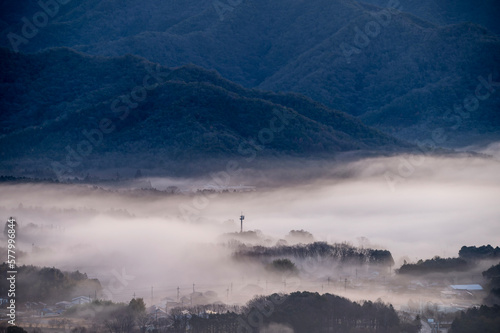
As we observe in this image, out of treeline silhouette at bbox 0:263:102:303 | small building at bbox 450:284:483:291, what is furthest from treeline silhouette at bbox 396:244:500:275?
treeline silhouette at bbox 0:263:102:303

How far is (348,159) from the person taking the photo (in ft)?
345

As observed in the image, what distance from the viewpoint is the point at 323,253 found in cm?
6506

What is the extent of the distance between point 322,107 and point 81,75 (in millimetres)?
30853

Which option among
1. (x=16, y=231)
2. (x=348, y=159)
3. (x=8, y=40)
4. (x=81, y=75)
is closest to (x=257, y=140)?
(x=348, y=159)

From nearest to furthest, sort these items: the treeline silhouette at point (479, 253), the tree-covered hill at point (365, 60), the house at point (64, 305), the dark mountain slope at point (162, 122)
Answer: the house at point (64, 305)
the treeline silhouette at point (479, 253)
the dark mountain slope at point (162, 122)
the tree-covered hill at point (365, 60)

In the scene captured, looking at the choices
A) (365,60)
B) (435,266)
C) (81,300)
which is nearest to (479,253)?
(435,266)

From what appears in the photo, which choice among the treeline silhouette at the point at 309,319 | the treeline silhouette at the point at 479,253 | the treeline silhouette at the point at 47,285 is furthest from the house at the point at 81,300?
the treeline silhouette at the point at 479,253

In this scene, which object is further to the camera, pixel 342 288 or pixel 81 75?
pixel 81 75

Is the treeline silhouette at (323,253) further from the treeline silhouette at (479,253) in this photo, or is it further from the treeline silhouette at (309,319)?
the treeline silhouette at (309,319)

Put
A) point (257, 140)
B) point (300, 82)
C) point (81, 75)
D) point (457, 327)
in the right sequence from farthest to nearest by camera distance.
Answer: point (300, 82)
point (81, 75)
point (257, 140)
point (457, 327)

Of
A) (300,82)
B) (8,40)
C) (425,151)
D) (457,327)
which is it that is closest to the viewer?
(457,327)

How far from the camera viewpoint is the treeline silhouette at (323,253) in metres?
63.5

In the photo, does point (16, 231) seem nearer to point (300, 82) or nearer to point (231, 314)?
point (231, 314)

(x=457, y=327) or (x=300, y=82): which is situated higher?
(x=300, y=82)
